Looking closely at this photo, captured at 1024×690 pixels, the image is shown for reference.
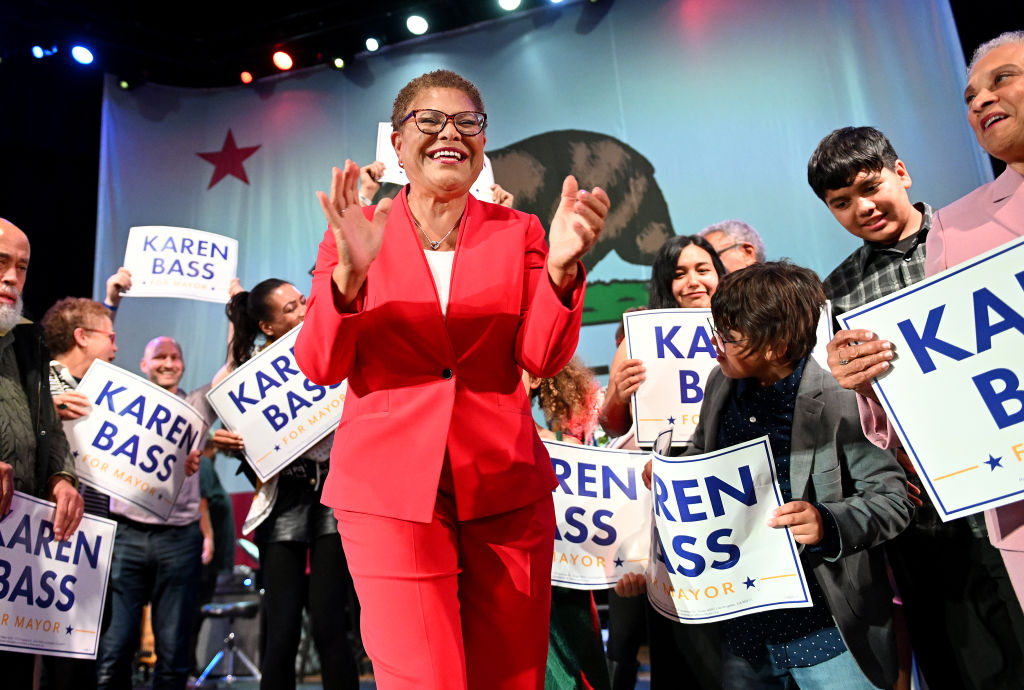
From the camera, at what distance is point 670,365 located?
10.0ft

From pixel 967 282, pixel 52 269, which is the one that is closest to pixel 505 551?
pixel 967 282

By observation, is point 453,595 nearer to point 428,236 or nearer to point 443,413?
point 443,413

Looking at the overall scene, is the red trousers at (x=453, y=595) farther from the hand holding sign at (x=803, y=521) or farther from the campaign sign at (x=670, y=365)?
the campaign sign at (x=670, y=365)

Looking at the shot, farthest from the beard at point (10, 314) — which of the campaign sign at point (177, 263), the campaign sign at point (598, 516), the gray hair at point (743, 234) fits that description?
the gray hair at point (743, 234)

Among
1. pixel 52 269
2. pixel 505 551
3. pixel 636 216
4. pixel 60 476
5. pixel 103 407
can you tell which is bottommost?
pixel 505 551

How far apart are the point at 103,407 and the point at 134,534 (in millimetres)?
805

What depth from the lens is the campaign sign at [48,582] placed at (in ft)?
8.20

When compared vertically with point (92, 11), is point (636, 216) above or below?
below

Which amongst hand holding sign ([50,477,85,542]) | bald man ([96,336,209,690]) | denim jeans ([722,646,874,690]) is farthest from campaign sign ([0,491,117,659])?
denim jeans ([722,646,874,690])

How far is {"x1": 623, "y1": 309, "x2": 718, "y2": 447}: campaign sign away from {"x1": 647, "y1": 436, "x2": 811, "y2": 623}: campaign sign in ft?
2.27

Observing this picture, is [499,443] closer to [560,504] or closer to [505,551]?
[505,551]

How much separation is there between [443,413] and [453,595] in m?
0.37

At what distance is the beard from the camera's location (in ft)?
8.52

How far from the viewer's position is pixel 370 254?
5.38 ft
